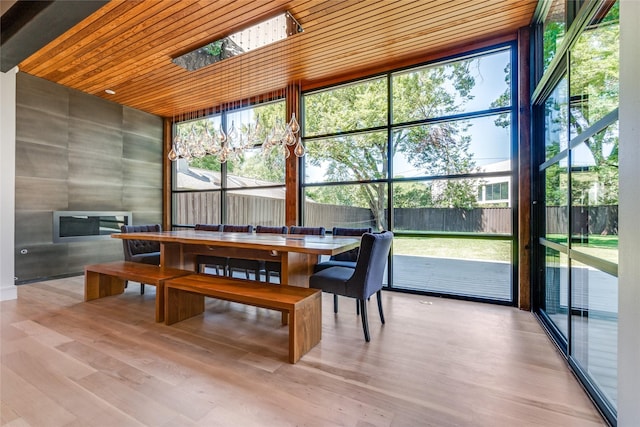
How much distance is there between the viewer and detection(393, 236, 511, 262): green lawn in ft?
11.3

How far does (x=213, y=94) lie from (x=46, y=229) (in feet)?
11.3

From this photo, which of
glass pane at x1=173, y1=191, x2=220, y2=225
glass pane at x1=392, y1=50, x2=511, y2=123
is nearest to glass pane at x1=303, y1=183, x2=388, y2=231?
glass pane at x1=392, y1=50, x2=511, y2=123

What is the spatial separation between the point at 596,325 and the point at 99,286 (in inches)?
193

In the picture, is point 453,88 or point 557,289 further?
point 453,88

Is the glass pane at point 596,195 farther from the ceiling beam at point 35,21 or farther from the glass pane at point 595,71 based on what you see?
the ceiling beam at point 35,21

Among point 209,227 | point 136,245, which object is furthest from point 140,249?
point 209,227

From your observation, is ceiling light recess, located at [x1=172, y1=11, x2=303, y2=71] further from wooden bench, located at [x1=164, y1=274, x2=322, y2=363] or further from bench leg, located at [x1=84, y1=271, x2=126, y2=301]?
bench leg, located at [x1=84, y1=271, x2=126, y2=301]

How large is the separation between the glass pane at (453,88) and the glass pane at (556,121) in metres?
0.73

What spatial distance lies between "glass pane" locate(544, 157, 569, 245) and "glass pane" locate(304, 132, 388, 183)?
189 centimetres

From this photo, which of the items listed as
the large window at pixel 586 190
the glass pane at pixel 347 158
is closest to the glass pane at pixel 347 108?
the glass pane at pixel 347 158

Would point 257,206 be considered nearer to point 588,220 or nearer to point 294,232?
point 294,232

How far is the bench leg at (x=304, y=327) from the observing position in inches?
80.4

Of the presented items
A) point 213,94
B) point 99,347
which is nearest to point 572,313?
point 99,347

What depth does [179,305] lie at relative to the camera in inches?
110
